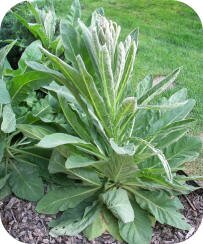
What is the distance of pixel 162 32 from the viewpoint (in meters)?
3.73

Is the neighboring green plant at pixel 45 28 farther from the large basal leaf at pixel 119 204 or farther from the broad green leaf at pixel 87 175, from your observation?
the large basal leaf at pixel 119 204

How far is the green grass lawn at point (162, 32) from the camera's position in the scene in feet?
12.0

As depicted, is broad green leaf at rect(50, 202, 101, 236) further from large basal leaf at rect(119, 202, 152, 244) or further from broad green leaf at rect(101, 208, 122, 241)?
large basal leaf at rect(119, 202, 152, 244)

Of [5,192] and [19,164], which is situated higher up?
[19,164]

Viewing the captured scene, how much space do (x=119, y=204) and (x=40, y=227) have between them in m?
0.48

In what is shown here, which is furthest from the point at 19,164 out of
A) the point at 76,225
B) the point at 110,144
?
the point at 110,144

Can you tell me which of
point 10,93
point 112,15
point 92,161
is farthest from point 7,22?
point 92,161

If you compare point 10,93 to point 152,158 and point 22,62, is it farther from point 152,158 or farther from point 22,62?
point 152,158

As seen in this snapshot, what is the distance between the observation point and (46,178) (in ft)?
9.75

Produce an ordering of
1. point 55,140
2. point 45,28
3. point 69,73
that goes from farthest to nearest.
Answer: point 45,28, point 69,73, point 55,140

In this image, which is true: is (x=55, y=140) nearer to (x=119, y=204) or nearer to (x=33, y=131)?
(x=33, y=131)

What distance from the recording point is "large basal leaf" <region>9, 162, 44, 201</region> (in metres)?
2.87

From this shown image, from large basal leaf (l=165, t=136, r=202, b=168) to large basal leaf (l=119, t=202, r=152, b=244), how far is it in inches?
14.1

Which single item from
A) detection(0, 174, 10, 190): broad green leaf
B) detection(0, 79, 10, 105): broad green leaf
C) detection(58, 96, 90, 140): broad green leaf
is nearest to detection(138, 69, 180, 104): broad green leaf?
detection(58, 96, 90, 140): broad green leaf
